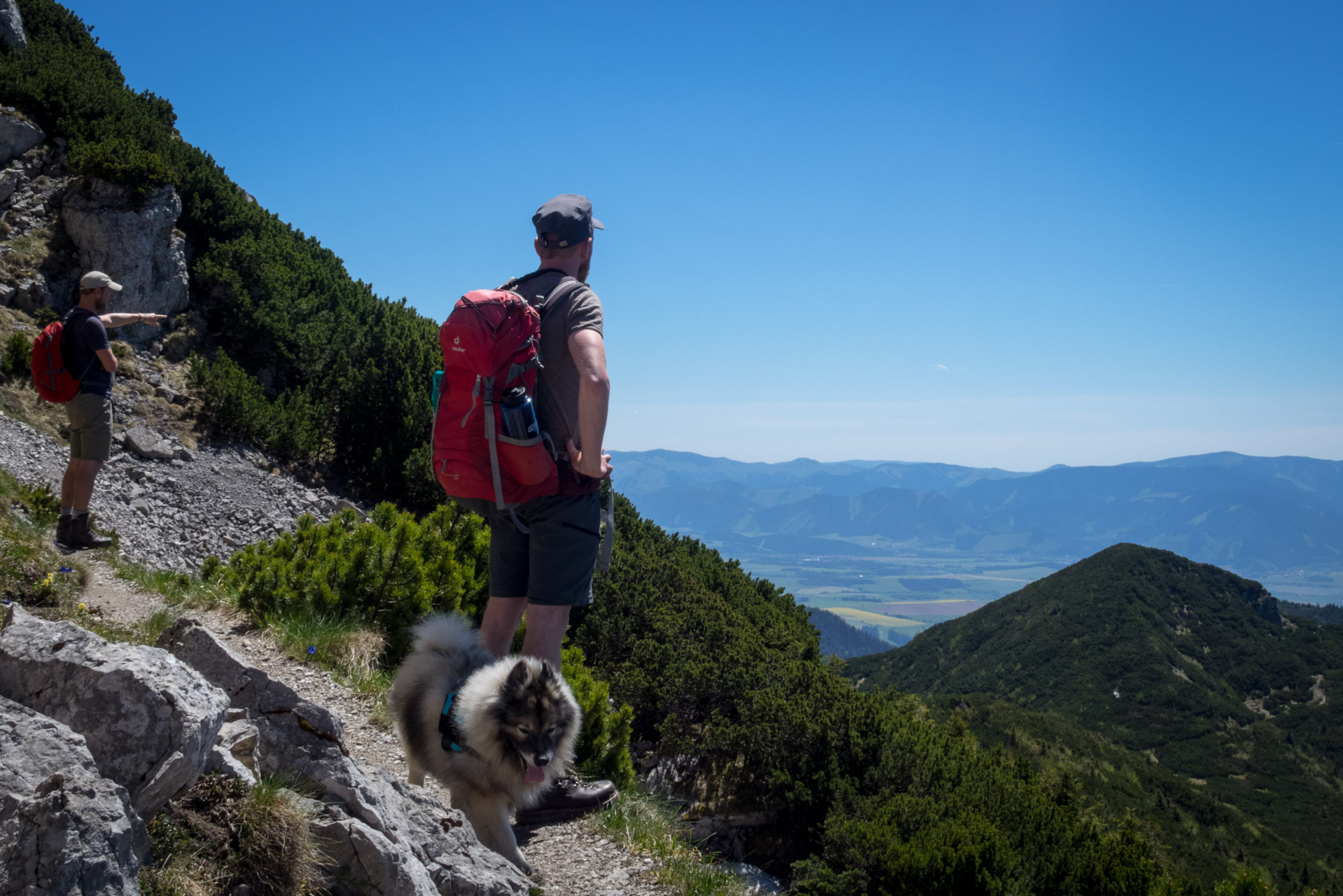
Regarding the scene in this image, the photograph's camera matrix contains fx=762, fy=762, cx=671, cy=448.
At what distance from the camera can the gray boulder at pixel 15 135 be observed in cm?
1243

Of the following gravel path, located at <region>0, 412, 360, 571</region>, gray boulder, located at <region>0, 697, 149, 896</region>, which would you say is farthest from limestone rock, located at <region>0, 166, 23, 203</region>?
gray boulder, located at <region>0, 697, 149, 896</region>

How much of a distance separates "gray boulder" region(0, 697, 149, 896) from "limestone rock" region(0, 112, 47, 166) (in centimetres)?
1498

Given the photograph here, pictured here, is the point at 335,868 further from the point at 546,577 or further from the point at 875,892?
the point at 875,892

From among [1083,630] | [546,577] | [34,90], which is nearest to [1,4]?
[34,90]

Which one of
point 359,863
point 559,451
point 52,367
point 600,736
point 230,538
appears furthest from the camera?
point 230,538

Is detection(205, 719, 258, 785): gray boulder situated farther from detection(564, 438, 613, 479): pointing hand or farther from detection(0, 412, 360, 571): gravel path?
detection(0, 412, 360, 571): gravel path

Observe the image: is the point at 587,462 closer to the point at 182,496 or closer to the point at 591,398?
the point at 591,398

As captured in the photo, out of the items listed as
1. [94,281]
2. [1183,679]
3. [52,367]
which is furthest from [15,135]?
[1183,679]

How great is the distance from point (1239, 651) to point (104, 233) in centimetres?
7479

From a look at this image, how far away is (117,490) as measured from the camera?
8.69 m

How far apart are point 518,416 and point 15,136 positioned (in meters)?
14.7

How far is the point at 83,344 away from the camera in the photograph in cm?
611

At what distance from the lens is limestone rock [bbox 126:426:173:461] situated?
31.4 ft

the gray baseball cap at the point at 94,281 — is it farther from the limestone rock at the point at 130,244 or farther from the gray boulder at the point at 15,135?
the gray boulder at the point at 15,135
